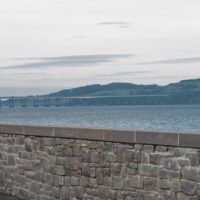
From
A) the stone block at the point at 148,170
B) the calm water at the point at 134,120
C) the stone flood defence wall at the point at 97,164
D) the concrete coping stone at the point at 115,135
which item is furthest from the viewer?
the calm water at the point at 134,120

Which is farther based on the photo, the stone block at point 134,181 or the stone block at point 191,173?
the stone block at point 134,181

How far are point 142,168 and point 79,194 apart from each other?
196cm

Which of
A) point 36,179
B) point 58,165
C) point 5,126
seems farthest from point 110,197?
point 5,126

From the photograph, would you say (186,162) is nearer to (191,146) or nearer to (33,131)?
(191,146)

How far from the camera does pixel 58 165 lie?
42.6 ft

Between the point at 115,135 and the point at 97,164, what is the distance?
0.79 meters

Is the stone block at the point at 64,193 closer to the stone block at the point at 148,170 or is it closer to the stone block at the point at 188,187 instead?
the stone block at the point at 148,170

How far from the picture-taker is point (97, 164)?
11883mm

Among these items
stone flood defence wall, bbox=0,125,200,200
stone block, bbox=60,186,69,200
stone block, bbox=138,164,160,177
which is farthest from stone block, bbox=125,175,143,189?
stone block, bbox=60,186,69,200

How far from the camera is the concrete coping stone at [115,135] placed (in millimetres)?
10031

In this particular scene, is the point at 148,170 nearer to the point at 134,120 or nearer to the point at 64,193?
the point at 64,193

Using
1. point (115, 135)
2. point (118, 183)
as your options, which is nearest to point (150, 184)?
point (118, 183)

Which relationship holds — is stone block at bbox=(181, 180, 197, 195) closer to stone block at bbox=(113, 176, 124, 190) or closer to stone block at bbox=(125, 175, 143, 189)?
stone block at bbox=(125, 175, 143, 189)

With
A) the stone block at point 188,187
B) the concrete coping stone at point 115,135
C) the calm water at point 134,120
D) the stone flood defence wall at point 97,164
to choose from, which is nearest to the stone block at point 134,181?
the stone flood defence wall at point 97,164
